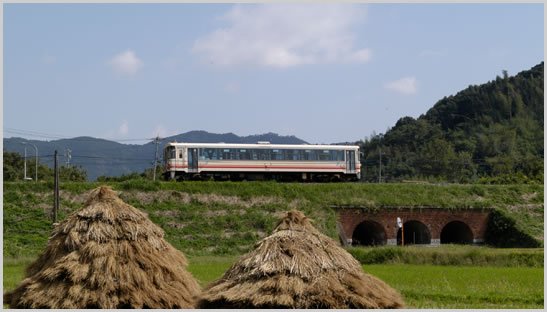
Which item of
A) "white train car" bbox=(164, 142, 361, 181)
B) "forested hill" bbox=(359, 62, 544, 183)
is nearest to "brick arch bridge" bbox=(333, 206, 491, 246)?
"white train car" bbox=(164, 142, 361, 181)

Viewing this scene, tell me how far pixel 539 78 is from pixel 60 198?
7328 centimetres

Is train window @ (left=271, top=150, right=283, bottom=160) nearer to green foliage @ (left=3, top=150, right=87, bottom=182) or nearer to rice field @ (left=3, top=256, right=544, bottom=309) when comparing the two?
rice field @ (left=3, top=256, right=544, bottom=309)

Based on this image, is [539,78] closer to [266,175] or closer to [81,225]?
[266,175]

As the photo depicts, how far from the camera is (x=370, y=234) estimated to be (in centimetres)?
3669

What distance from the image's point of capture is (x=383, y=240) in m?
34.5

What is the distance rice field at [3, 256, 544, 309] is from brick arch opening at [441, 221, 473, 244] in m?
13.9

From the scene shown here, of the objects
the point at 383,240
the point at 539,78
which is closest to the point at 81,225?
the point at 383,240

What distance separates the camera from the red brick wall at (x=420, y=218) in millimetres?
33500

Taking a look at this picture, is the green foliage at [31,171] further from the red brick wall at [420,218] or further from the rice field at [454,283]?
the rice field at [454,283]

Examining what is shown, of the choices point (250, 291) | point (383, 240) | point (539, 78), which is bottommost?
point (383, 240)

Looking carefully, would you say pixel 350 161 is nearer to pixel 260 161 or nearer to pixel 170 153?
pixel 260 161

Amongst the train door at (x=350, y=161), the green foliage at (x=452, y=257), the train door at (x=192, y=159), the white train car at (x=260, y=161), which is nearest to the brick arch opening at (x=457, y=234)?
the white train car at (x=260, y=161)

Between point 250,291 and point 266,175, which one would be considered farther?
point 266,175

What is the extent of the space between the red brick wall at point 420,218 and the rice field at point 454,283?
417 inches
